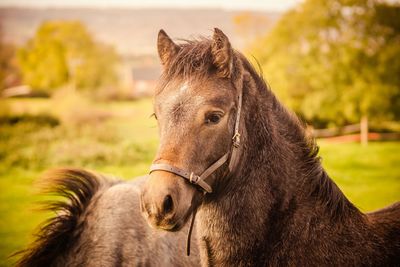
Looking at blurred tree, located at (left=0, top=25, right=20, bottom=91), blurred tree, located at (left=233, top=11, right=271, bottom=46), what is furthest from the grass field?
blurred tree, located at (left=233, top=11, right=271, bottom=46)

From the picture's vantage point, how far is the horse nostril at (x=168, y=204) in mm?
1980

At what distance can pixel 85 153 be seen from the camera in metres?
16.4

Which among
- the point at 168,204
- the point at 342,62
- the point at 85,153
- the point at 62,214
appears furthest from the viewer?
the point at 342,62

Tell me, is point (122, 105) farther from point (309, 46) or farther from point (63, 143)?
point (309, 46)

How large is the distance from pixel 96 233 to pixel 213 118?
5.88ft

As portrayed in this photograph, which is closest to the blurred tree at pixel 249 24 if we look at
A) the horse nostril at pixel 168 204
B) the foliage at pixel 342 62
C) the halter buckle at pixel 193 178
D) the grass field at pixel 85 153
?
the foliage at pixel 342 62

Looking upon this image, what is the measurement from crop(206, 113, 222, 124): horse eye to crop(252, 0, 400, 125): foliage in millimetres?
17133

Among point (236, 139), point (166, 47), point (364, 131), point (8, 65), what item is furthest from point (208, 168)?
point (8, 65)

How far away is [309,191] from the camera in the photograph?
2.50 m

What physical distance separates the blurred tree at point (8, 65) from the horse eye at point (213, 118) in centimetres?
2386

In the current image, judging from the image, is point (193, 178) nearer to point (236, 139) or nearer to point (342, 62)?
point (236, 139)

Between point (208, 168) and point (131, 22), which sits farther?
point (131, 22)

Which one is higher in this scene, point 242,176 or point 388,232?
point 242,176

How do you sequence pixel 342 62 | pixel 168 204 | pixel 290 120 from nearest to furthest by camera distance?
pixel 168 204
pixel 290 120
pixel 342 62
